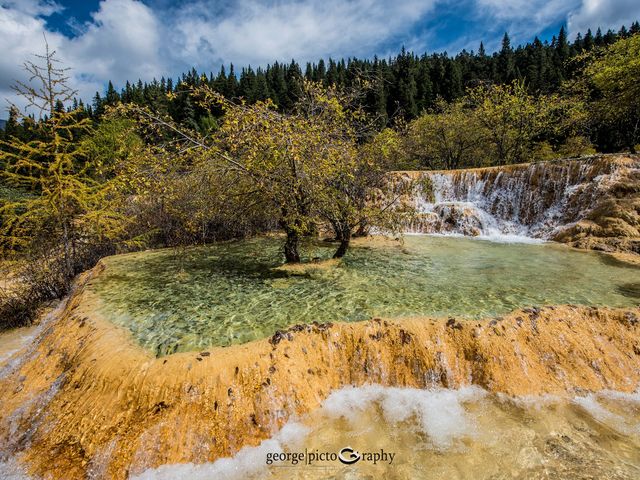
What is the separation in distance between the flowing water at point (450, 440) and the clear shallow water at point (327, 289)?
1.70 meters

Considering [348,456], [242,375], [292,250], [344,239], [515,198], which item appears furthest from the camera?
[515,198]

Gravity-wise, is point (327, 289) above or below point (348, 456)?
above

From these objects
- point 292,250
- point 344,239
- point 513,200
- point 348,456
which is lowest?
point 348,456

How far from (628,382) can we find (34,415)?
9.07m

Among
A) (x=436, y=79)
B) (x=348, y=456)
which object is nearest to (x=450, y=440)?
(x=348, y=456)

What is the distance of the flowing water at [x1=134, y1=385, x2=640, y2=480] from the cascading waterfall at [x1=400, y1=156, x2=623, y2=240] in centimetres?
1050

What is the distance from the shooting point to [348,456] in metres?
4.14

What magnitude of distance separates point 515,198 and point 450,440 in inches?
623

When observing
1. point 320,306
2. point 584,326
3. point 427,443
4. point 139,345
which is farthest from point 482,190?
point 139,345

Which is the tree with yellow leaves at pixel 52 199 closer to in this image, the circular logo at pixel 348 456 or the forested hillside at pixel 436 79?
the circular logo at pixel 348 456

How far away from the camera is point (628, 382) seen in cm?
532

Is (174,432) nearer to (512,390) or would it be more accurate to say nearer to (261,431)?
(261,431)

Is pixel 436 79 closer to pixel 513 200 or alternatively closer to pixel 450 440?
pixel 513 200

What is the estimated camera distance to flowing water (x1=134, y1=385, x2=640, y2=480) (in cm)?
387
